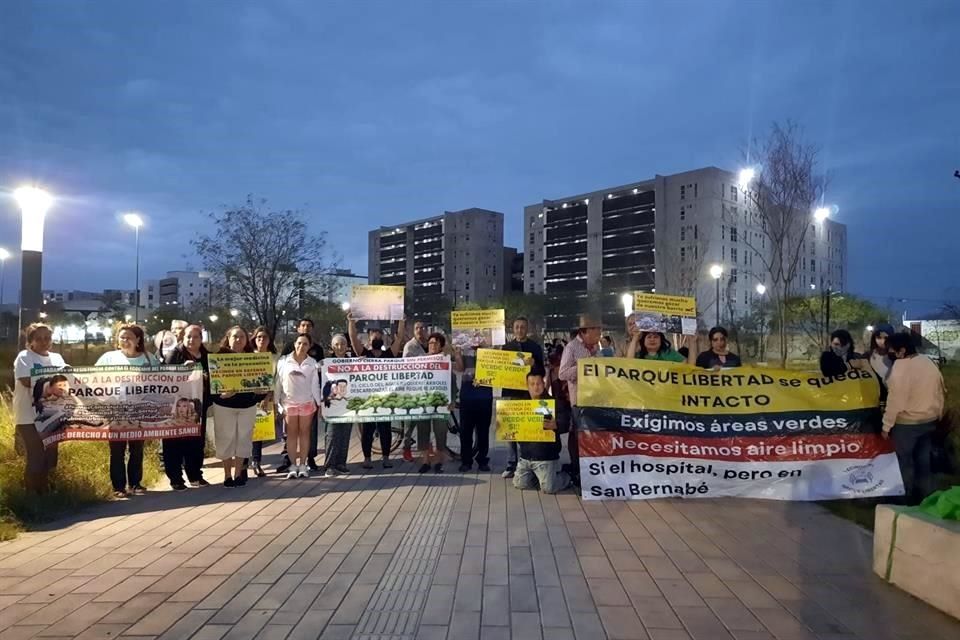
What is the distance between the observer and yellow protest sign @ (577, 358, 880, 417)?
7312mm

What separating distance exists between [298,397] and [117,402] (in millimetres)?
2031

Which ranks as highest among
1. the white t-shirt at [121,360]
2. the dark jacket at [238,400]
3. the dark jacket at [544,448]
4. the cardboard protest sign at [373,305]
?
the cardboard protest sign at [373,305]

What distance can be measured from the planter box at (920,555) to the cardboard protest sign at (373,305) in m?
6.49

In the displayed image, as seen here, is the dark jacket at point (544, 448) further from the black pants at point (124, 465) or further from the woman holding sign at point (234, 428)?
the black pants at point (124, 465)

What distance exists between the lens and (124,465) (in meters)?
7.78

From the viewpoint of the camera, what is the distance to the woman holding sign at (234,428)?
7961 millimetres

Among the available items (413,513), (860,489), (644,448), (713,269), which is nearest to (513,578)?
(413,513)

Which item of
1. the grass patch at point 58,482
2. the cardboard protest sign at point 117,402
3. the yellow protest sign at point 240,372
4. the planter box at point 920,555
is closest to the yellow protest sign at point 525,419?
the yellow protest sign at point 240,372

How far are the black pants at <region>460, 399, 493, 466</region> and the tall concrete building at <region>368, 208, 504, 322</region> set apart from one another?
331 feet

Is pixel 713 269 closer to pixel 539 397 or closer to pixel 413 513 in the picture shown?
pixel 539 397

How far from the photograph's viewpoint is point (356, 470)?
9.06 meters

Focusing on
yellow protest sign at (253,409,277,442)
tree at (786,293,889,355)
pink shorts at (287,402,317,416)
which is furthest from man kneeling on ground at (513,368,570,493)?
tree at (786,293,889,355)

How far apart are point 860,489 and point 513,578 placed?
4365 mm

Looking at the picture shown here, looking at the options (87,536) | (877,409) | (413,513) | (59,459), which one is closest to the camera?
(87,536)
